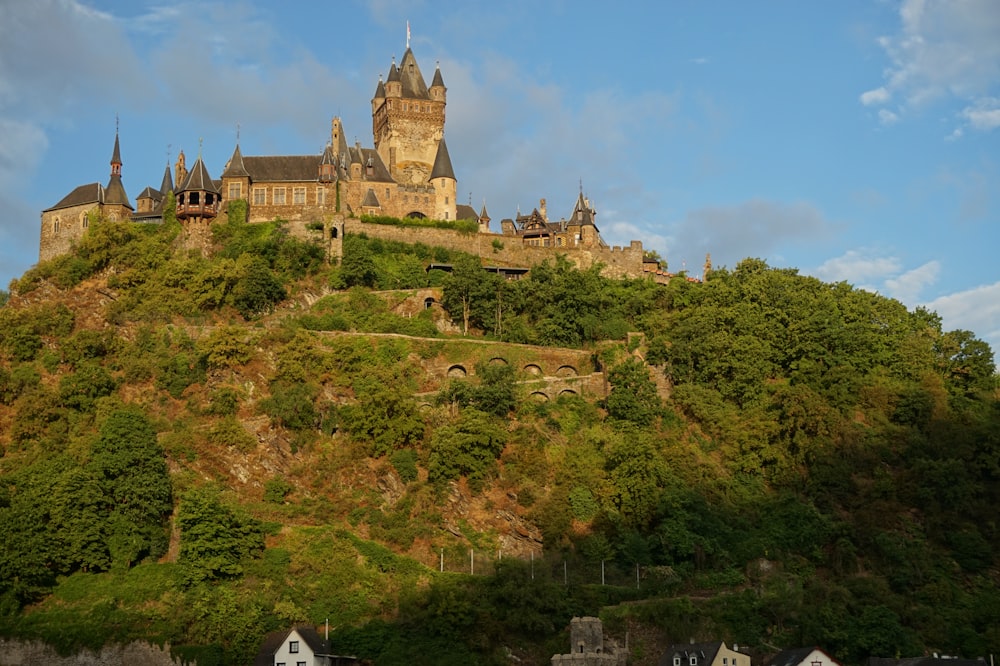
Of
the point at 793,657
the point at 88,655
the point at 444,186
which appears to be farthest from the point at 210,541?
the point at 444,186

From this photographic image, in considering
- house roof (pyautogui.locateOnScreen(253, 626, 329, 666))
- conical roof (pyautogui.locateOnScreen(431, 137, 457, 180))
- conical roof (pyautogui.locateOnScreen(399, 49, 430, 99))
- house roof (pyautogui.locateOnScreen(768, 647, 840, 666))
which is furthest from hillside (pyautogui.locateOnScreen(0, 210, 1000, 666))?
conical roof (pyautogui.locateOnScreen(399, 49, 430, 99))

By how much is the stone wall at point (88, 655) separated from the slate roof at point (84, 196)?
3526 centimetres

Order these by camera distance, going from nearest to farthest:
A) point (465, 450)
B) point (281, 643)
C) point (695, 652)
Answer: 1. point (281, 643)
2. point (695, 652)
3. point (465, 450)

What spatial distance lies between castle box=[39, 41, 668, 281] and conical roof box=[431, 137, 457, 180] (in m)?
0.07

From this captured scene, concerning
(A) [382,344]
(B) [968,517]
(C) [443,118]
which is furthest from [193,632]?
(C) [443,118]

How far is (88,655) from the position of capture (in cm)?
5094

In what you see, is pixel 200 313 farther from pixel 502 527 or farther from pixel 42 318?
pixel 502 527

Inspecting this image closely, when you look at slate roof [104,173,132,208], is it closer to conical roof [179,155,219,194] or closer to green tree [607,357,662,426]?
conical roof [179,155,219,194]

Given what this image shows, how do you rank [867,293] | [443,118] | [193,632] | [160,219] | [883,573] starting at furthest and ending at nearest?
1. [443,118]
2. [160,219]
3. [867,293]
4. [883,573]
5. [193,632]

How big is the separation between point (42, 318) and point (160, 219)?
13.2 m

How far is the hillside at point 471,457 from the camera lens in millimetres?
53000

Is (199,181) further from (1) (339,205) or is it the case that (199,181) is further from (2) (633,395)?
(2) (633,395)

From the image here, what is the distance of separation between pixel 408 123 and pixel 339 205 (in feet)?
37.9

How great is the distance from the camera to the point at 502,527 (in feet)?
196
